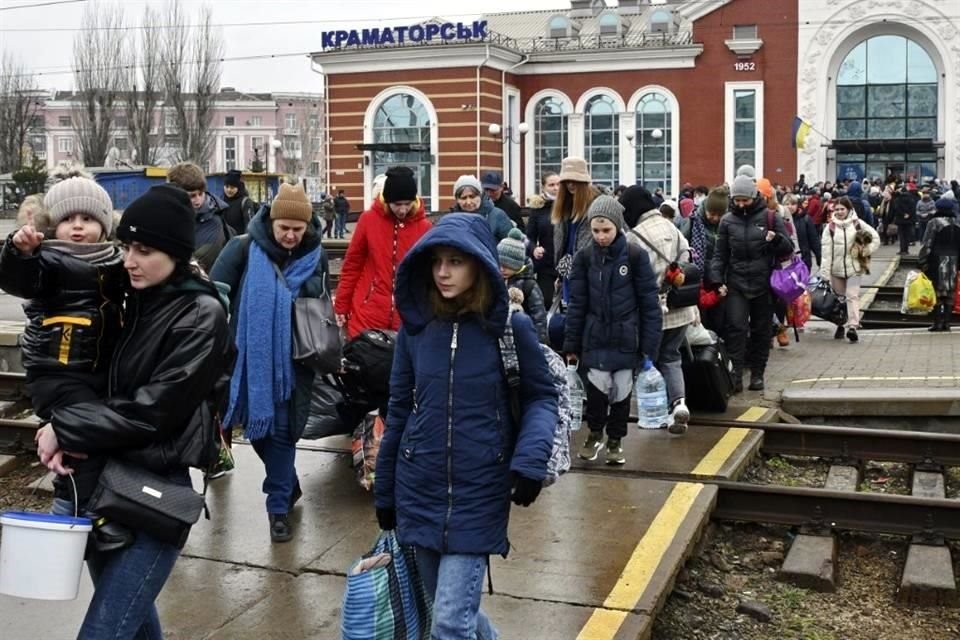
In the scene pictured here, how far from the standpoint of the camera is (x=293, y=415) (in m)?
6.13

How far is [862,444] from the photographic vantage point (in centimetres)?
865

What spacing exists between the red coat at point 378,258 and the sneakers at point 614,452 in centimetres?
169

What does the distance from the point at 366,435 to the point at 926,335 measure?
10.6 metres

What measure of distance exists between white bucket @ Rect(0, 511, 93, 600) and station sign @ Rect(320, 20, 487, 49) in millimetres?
40569

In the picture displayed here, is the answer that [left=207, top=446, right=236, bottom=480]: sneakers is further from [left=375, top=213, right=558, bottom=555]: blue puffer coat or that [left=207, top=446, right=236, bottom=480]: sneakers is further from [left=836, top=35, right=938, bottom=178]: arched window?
[left=836, top=35, right=938, bottom=178]: arched window

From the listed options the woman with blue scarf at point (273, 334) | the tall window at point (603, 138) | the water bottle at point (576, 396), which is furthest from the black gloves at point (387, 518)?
the tall window at point (603, 138)

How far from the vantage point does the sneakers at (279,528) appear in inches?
240

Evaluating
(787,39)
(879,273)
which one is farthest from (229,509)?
(787,39)

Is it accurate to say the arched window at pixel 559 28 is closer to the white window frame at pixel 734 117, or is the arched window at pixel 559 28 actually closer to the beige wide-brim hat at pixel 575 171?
the white window frame at pixel 734 117

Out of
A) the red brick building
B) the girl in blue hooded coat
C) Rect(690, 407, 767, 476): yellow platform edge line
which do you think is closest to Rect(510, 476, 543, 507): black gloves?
the girl in blue hooded coat

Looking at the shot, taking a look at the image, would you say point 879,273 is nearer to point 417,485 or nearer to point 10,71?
point 417,485

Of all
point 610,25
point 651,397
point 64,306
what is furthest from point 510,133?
point 64,306

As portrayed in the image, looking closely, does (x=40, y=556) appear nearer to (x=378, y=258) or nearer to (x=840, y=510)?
(x=378, y=258)

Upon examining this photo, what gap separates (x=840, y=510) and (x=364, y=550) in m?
2.88
